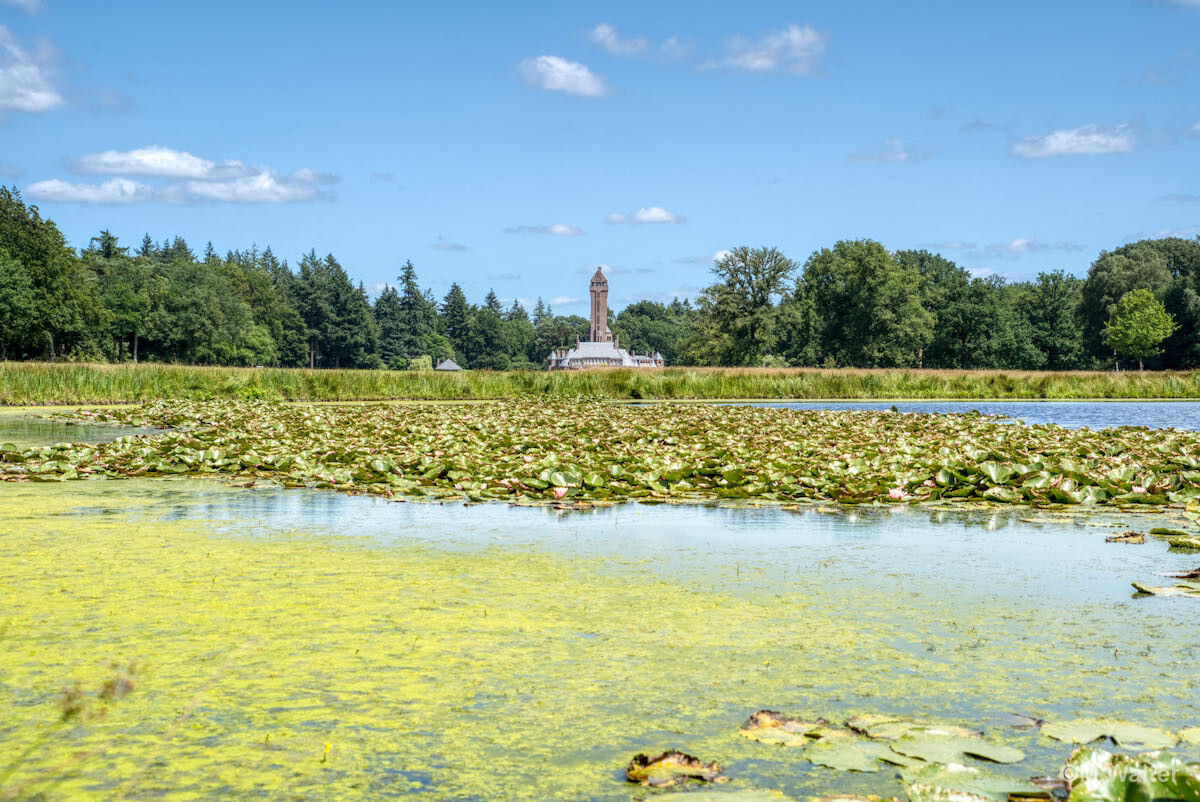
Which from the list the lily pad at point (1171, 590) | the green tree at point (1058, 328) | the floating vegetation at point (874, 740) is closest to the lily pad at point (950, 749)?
the floating vegetation at point (874, 740)

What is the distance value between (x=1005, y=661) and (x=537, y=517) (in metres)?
4.45

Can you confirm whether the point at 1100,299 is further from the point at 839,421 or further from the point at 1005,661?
the point at 1005,661

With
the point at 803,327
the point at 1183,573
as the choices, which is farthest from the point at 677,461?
the point at 803,327

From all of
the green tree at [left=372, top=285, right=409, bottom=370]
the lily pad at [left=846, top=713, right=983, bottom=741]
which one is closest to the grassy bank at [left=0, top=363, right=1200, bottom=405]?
the lily pad at [left=846, top=713, right=983, bottom=741]

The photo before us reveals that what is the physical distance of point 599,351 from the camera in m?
151

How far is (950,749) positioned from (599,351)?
486 ft

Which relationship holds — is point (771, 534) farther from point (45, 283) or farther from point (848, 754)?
point (45, 283)

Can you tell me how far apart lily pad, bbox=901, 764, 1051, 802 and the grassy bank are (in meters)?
25.5

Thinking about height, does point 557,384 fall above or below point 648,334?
below

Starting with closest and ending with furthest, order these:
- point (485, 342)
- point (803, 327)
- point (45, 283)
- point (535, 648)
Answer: point (535, 648) → point (45, 283) → point (803, 327) → point (485, 342)

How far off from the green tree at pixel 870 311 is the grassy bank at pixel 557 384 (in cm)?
3738

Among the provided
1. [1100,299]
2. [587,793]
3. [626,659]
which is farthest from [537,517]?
[1100,299]

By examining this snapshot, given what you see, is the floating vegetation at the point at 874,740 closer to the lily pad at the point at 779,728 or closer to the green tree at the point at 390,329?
the lily pad at the point at 779,728

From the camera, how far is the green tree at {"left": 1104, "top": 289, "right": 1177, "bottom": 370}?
210 feet
